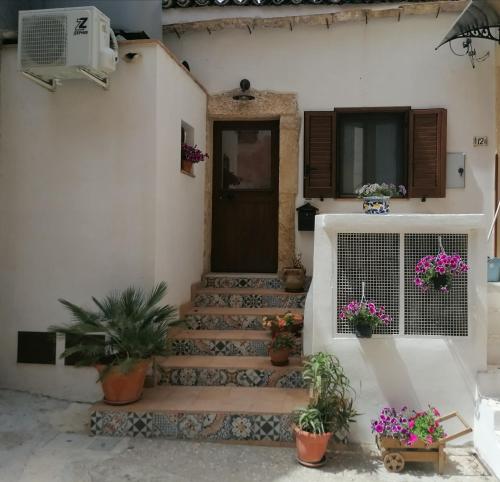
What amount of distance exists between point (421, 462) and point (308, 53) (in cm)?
513

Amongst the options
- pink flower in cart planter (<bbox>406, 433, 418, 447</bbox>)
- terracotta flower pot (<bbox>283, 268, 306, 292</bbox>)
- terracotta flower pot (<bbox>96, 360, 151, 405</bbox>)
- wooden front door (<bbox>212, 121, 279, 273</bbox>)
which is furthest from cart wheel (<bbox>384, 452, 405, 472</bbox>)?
wooden front door (<bbox>212, 121, 279, 273</bbox>)

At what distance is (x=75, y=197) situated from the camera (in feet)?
16.9

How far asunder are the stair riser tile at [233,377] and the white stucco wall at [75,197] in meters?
0.83

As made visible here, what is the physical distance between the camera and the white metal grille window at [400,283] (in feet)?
13.9

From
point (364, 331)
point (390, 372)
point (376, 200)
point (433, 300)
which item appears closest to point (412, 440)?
point (390, 372)

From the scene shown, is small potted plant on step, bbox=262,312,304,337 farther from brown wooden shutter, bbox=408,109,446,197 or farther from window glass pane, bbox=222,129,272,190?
brown wooden shutter, bbox=408,109,446,197

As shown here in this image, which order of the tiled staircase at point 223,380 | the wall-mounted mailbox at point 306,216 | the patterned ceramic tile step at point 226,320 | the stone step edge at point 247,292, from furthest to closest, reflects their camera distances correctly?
the wall-mounted mailbox at point 306,216, the stone step edge at point 247,292, the patterned ceramic tile step at point 226,320, the tiled staircase at point 223,380

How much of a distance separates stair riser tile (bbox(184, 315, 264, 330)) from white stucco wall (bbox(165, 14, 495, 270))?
1447 millimetres

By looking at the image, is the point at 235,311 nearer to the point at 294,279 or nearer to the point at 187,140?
the point at 294,279

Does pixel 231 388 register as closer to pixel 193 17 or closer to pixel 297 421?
pixel 297 421

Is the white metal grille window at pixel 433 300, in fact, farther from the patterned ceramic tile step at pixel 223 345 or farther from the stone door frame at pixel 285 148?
the stone door frame at pixel 285 148

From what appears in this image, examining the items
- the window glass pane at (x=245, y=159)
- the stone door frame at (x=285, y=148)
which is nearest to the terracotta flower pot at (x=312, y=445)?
the stone door frame at (x=285, y=148)

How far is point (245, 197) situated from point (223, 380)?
297 centimetres

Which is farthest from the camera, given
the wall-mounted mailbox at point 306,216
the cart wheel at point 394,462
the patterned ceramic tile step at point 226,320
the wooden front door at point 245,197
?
the wooden front door at point 245,197
